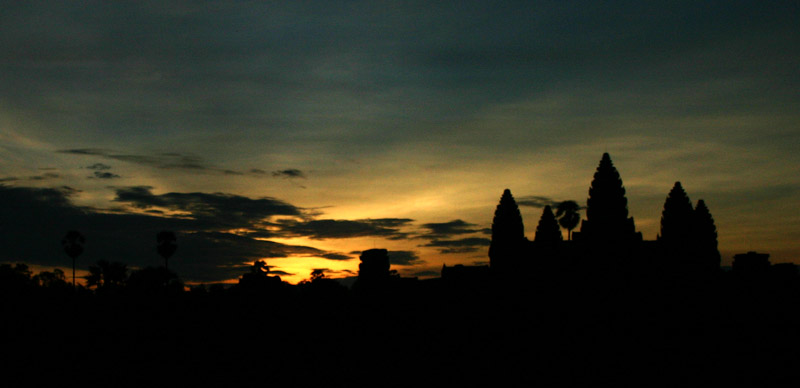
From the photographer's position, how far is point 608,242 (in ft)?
305

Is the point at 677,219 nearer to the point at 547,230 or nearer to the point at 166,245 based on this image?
the point at 547,230

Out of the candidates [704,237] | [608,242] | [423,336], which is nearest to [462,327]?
[423,336]

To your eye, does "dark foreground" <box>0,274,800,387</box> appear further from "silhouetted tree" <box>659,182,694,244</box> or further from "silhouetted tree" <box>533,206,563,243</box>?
"silhouetted tree" <box>533,206,563,243</box>

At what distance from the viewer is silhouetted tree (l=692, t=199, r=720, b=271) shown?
92525 millimetres

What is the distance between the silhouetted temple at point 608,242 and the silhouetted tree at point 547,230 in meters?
0.18

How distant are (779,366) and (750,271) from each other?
53.1 feet

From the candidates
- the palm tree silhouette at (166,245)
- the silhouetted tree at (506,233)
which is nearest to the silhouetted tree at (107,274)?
the palm tree silhouette at (166,245)

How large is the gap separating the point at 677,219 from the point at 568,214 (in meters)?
46.5

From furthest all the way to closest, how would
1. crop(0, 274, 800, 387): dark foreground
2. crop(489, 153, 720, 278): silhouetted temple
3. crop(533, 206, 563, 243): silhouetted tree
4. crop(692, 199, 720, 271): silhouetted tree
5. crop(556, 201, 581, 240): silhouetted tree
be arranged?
crop(556, 201, 581, 240): silhouetted tree → crop(533, 206, 563, 243): silhouetted tree → crop(692, 199, 720, 271): silhouetted tree → crop(489, 153, 720, 278): silhouetted temple → crop(0, 274, 800, 387): dark foreground

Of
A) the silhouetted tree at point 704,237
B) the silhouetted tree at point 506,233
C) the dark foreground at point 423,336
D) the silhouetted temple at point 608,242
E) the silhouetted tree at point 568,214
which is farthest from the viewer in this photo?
the silhouetted tree at point 568,214

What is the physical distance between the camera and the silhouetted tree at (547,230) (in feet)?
335

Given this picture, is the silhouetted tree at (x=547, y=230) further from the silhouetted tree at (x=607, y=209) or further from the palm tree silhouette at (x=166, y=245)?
the palm tree silhouette at (x=166, y=245)

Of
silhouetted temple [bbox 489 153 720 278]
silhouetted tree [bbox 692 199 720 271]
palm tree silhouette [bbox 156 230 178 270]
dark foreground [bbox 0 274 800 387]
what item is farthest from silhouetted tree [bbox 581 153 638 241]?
palm tree silhouette [bbox 156 230 178 270]

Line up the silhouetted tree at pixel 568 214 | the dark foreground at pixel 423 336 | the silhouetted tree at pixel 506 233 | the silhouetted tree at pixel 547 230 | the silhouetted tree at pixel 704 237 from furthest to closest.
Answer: the silhouetted tree at pixel 568 214
the silhouetted tree at pixel 547 230
the silhouetted tree at pixel 506 233
the silhouetted tree at pixel 704 237
the dark foreground at pixel 423 336
